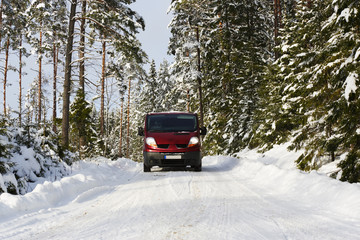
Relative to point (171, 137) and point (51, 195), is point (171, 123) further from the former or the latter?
point (51, 195)

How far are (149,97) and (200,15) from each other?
26.7m

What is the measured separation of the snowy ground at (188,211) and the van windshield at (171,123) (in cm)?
386

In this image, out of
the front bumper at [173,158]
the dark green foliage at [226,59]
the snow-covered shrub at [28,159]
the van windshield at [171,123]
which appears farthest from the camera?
the dark green foliage at [226,59]

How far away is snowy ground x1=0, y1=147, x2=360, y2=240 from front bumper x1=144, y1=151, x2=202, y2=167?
2873 mm

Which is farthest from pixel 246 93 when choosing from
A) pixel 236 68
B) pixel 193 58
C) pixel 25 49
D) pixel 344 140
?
pixel 25 49

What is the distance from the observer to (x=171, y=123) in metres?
11.3

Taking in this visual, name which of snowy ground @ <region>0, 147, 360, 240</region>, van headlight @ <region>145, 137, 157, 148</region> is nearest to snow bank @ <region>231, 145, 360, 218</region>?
snowy ground @ <region>0, 147, 360, 240</region>

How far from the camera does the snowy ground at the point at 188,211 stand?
369 cm

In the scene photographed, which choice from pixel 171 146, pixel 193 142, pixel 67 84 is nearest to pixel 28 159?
pixel 171 146

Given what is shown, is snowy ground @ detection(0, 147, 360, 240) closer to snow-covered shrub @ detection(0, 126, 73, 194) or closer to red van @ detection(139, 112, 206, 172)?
snow-covered shrub @ detection(0, 126, 73, 194)

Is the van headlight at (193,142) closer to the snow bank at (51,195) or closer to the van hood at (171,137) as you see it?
the van hood at (171,137)

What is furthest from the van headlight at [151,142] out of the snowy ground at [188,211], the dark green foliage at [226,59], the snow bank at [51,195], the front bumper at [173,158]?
the dark green foliage at [226,59]

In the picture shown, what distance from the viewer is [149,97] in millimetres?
48562

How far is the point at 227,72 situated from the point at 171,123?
10.6m
